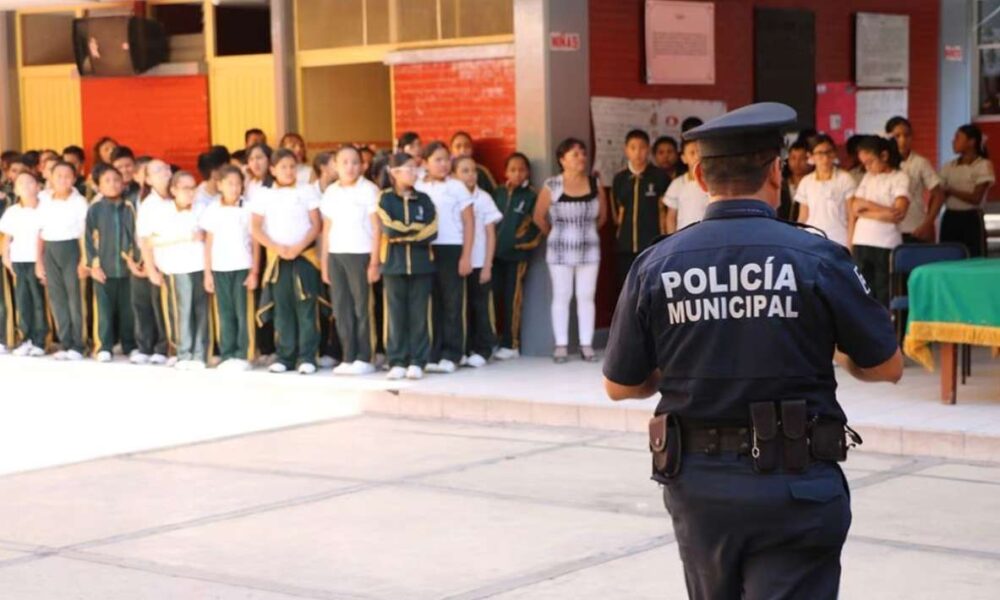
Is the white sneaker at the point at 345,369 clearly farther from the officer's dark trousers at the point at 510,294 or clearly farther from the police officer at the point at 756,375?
the police officer at the point at 756,375

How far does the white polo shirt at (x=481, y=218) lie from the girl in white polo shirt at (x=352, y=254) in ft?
2.66

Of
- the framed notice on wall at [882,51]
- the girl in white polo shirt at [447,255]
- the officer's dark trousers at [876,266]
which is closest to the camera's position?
the officer's dark trousers at [876,266]

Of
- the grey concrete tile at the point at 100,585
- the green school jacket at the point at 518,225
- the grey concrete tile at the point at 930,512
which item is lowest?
the grey concrete tile at the point at 930,512

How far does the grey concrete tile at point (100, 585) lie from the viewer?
6.96 meters

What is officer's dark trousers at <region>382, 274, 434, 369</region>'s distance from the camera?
13.2m

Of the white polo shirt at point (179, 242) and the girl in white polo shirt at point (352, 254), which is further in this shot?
the white polo shirt at point (179, 242)

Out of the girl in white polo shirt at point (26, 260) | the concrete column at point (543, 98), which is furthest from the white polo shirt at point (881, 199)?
the girl in white polo shirt at point (26, 260)

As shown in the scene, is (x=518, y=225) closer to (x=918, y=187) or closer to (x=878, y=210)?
(x=878, y=210)

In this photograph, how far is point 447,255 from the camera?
13.5 m

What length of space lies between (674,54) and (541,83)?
1.76 metres

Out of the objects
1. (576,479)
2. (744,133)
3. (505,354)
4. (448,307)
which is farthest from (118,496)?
(744,133)

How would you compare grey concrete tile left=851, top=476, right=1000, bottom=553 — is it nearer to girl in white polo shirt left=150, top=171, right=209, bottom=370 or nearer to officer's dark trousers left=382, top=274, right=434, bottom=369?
officer's dark trousers left=382, top=274, right=434, bottom=369

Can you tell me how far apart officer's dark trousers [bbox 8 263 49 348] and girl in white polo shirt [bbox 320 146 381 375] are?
3761 mm

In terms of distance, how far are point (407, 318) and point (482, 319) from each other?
35.6 inches
